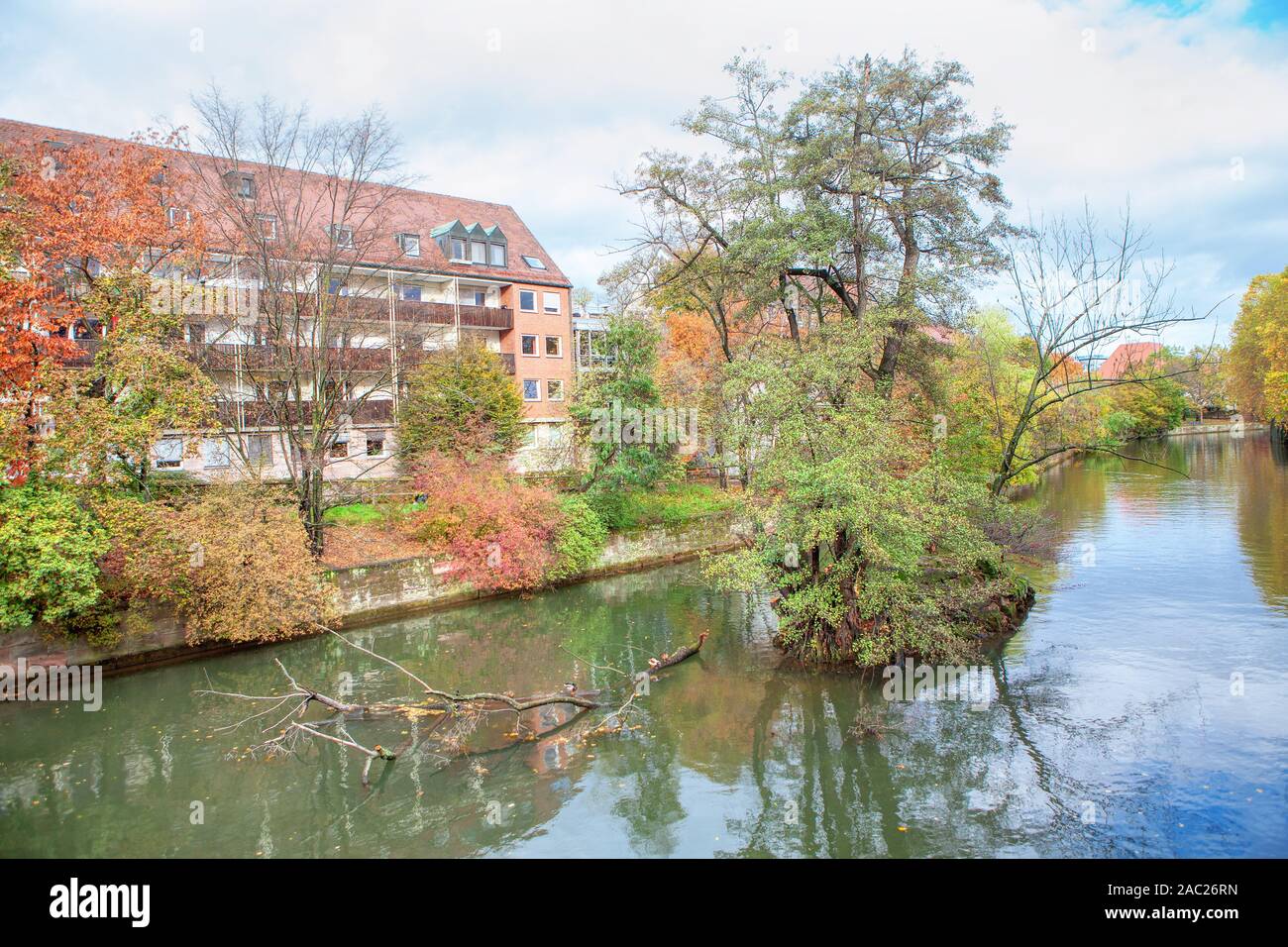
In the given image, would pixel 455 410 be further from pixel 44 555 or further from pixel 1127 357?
pixel 1127 357

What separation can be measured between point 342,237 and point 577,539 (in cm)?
1176

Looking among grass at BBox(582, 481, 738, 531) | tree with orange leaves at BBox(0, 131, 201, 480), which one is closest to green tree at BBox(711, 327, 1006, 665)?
grass at BBox(582, 481, 738, 531)

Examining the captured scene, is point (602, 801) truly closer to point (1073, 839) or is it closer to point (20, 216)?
point (1073, 839)

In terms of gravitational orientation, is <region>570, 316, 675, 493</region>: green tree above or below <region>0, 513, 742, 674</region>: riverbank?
above

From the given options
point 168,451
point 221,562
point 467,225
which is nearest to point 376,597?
point 221,562

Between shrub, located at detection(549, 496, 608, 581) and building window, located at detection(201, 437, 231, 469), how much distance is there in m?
10.0

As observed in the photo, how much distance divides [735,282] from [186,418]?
1601cm

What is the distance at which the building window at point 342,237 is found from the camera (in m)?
22.2

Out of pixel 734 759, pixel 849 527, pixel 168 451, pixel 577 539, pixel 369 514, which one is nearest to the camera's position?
pixel 734 759

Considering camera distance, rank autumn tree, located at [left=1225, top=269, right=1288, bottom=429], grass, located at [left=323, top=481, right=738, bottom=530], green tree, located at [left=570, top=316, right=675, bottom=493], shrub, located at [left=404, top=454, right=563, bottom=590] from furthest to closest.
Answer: autumn tree, located at [left=1225, top=269, right=1288, bottom=429], green tree, located at [left=570, top=316, right=675, bottom=493], grass, located at [left=323, top=481, right=738, bottom=530], shrub, located at [left=404, top=454, right=563, bottom=590]

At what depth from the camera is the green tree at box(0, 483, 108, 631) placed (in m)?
14.5

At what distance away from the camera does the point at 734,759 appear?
40.4 feet

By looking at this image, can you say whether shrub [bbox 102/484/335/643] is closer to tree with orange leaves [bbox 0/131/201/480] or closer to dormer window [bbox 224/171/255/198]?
tree with orange leaves [bbox 0/131/201/480]
